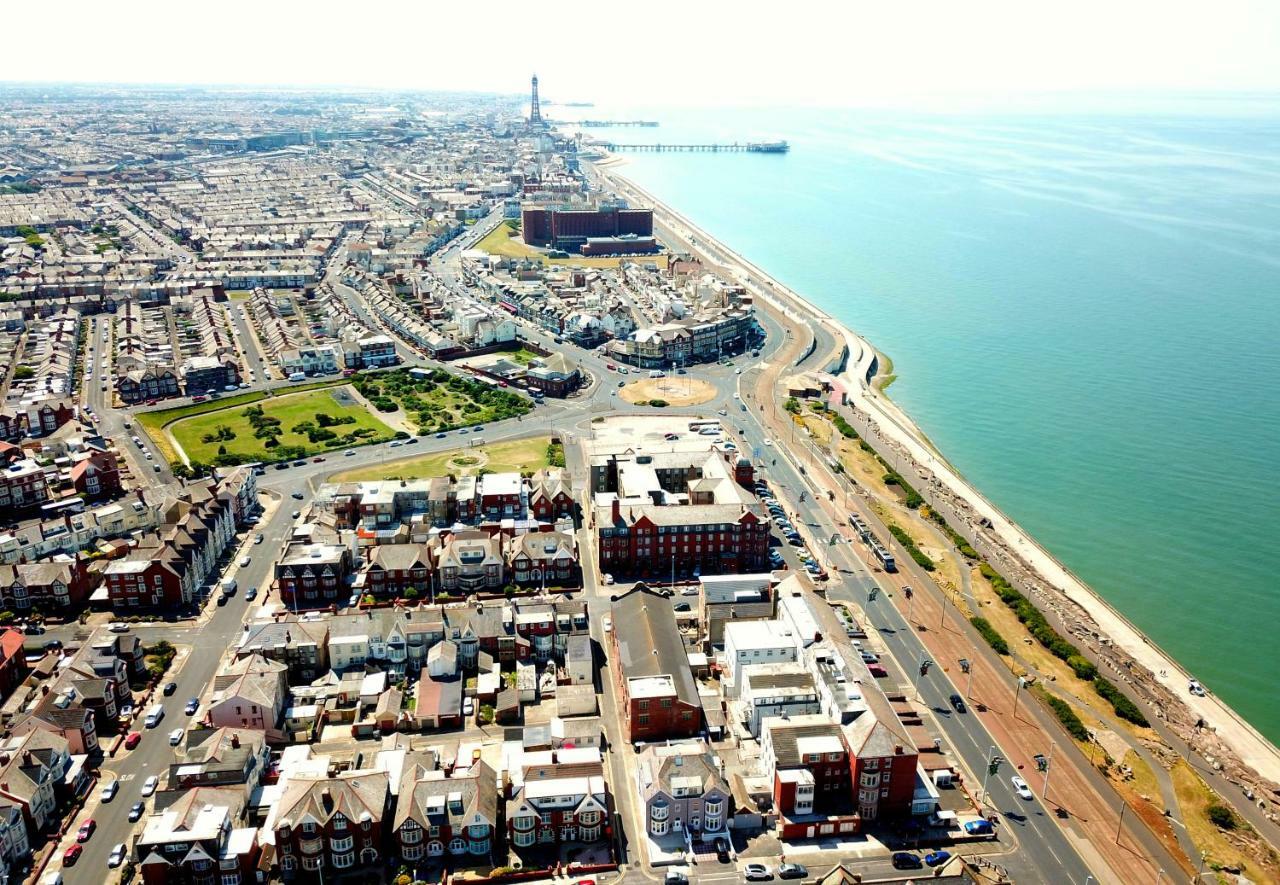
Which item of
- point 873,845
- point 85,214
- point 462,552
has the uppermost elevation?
point 85,214

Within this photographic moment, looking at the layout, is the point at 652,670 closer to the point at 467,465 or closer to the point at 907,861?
the point at 907,861

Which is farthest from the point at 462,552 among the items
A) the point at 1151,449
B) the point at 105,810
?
the point at 1151,449

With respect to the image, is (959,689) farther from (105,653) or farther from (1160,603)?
(105,653)

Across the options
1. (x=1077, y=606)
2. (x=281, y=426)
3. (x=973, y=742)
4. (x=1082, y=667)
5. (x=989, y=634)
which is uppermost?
(x=281, y=426)

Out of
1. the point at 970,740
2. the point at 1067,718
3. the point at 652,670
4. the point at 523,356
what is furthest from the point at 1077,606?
the point at 523,356

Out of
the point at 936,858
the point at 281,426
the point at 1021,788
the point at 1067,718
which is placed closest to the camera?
the point at 936,858

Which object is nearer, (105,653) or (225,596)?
(105,653)

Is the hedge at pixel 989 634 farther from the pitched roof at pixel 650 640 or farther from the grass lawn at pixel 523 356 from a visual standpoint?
the grass lawn at pixel 523 356
